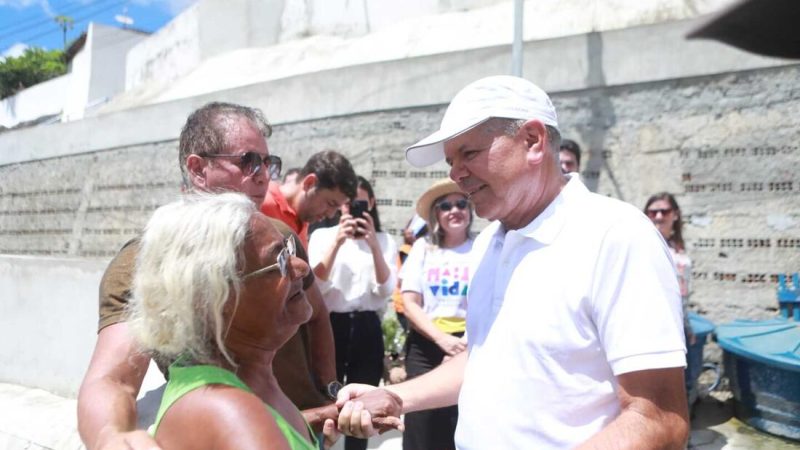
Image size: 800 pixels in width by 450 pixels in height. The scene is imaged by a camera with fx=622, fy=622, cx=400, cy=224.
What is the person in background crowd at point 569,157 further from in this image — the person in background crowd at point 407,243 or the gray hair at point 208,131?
the gray hair at point 208,131

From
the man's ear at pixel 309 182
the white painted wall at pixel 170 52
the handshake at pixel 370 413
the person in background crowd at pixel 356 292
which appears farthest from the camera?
the white painted wall at pixel 170 52

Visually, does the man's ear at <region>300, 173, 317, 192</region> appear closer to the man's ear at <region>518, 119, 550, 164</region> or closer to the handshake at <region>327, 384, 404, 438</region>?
the handshake at <region>327, 384, 404, 438</region>

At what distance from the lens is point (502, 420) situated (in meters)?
1.52

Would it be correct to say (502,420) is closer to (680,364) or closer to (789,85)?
(680,364)

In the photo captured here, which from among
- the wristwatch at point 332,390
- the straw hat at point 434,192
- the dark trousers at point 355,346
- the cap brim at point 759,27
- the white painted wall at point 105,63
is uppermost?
the white painted wall at point 105,63

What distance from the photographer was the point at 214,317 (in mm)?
1256

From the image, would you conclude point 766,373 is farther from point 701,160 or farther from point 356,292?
point 356,292

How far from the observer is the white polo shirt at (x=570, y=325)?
1332 millimetres

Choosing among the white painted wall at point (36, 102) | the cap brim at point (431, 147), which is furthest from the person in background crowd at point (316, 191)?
the white painted wall at point (36, 102)

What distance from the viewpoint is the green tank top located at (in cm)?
123

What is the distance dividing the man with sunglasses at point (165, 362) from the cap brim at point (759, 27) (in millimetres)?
1126

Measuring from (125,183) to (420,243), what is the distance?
26.6 ft

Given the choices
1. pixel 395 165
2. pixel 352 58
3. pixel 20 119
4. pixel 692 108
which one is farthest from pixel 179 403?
pixel 20 119

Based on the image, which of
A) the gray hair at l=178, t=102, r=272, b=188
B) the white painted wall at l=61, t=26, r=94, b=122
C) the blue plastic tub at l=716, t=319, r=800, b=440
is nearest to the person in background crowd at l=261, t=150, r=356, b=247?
the gray hair at l=178, t=102, r=272, b=188
